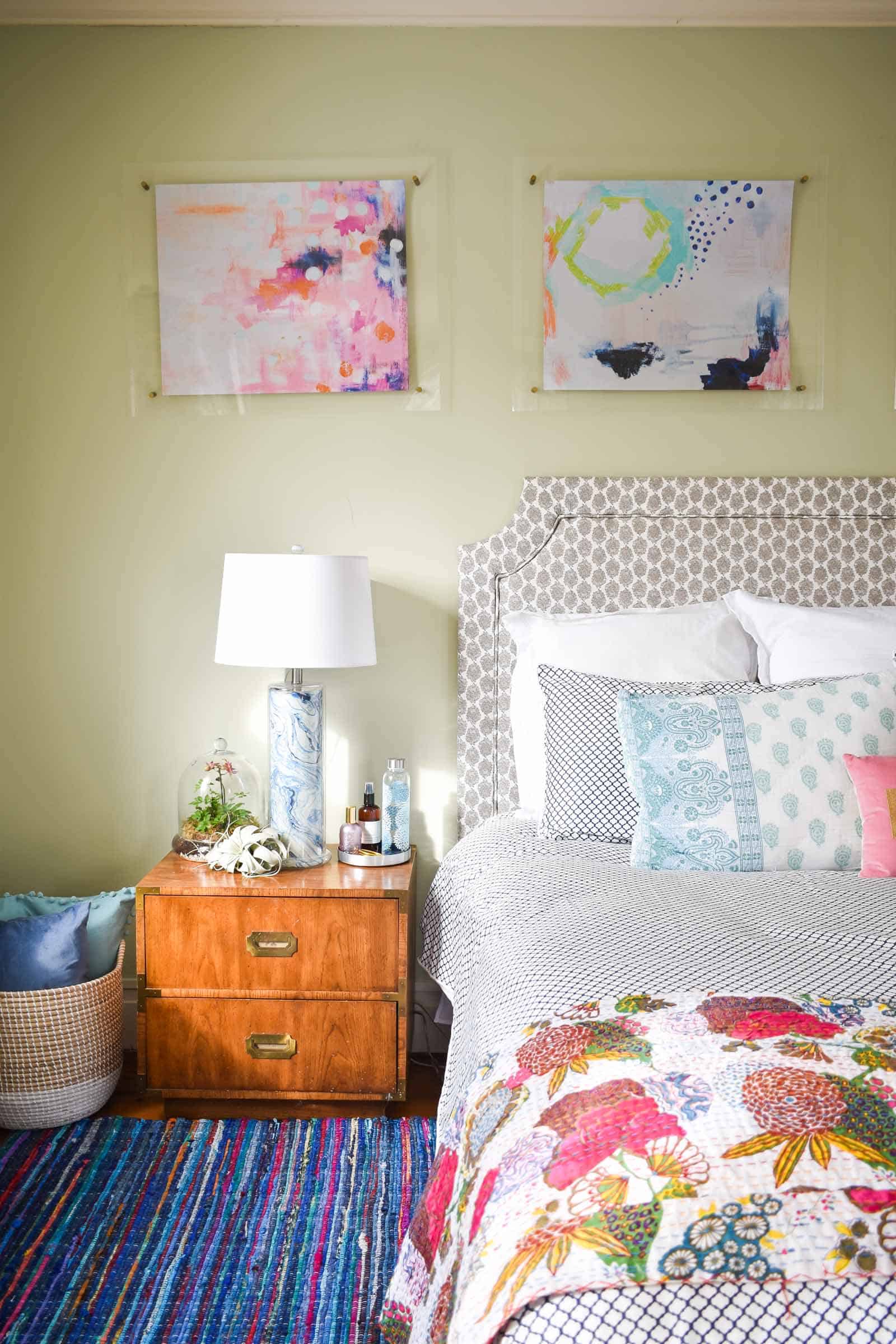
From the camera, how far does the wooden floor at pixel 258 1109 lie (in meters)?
2.37

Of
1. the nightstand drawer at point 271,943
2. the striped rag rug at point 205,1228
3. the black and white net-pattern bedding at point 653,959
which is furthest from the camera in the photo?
the nightstand drawer at point 271,943

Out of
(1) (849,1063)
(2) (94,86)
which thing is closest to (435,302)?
(2) (94,86)

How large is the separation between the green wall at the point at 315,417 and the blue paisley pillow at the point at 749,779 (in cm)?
83

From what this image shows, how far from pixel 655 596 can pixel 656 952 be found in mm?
1328

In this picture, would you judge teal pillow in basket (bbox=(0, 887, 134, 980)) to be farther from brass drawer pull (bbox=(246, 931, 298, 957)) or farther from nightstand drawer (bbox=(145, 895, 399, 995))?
brass drawer pull (bbox=(246, 931, 298, 957))

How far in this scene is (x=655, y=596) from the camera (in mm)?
2672

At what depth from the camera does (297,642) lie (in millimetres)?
2324

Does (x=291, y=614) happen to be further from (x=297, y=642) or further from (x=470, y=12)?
(x=470, y=12)

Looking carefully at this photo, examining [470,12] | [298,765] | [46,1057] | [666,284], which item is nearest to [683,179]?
[666,284]

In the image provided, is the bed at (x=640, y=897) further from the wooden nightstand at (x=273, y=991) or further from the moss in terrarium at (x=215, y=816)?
the moss in terrarium at (x=215, y=816)

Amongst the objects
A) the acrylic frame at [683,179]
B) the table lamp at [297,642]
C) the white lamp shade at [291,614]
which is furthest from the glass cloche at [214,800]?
the acrylic frame at [683,179]

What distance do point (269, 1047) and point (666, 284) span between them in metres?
2.15

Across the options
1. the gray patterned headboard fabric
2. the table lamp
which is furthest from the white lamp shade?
the gray patterned headboard fabric

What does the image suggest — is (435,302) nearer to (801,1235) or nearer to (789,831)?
(789,831)
